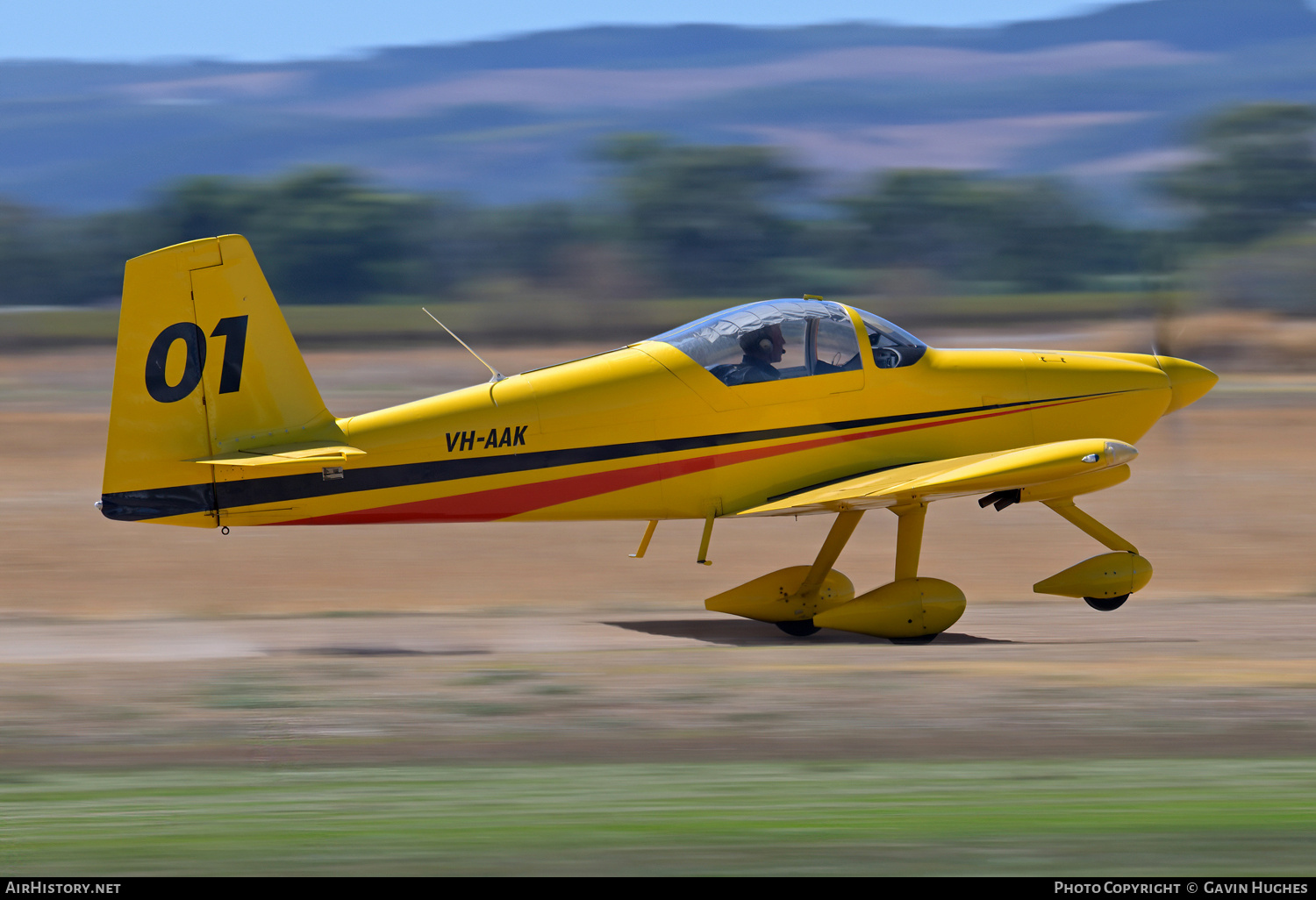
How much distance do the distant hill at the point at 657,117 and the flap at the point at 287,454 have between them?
11571 centimetres

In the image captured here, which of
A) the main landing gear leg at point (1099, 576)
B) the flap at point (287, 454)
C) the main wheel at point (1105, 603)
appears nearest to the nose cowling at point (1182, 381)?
the main landing gear leg at point (1099, 576)

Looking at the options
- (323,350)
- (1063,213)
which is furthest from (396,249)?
(1063,213)

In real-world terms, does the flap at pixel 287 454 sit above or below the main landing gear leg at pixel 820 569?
above

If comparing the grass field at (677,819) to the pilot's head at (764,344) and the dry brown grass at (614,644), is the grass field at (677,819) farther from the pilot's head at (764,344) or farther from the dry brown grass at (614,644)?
the pilot's head at (764,344)

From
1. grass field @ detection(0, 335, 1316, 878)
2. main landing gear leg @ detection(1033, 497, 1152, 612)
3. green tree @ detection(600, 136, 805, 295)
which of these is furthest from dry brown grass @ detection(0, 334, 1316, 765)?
green tree @ detection(600, 136, 805, 295)

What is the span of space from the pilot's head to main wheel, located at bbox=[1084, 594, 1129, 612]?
3413mm

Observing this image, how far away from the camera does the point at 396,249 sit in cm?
6119

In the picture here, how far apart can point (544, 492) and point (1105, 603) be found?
4.91 meters

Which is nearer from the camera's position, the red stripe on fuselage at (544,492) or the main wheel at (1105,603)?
the red stripe on fuselage at (544,492)

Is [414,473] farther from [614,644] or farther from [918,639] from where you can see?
[918,639]

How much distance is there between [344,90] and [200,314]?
197267 millimetres

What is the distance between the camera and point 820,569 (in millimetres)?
11570

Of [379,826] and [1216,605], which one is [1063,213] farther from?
[379,826]

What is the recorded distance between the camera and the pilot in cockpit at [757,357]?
35.1 ft
